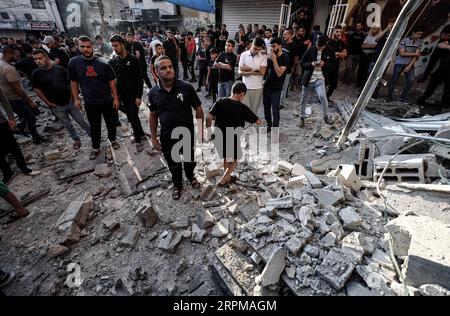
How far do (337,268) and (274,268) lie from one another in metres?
0.54

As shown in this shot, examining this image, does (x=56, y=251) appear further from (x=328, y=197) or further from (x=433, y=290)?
(x=433, y=290)

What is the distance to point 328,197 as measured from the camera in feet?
9.21

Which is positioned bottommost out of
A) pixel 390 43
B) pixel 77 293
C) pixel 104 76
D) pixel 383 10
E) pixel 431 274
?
pixel 77 293

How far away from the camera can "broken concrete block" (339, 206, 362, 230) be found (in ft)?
8.17

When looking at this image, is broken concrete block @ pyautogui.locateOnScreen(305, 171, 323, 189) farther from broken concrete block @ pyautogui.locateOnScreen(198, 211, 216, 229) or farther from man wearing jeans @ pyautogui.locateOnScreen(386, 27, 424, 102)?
man wearing jeans @ pyautogui.locateOnScreen(386, 27, 424, 102)

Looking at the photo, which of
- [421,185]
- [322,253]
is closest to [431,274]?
[322,253]

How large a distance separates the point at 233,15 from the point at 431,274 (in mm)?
14537

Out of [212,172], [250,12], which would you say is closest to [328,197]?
[212,172]

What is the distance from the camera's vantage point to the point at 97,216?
3.29 meters

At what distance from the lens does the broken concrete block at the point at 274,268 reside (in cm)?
205

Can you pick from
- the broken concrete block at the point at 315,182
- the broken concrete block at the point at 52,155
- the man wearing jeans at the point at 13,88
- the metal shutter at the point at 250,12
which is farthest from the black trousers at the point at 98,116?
the metal shutter at the point at 250,12

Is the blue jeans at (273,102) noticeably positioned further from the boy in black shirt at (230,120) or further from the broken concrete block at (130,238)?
the broken concrete block at (130,238)

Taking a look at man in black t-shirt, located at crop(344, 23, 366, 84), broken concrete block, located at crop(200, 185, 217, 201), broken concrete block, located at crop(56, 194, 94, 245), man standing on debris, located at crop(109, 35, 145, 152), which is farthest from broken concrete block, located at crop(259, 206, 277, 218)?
man in black t-shirt, located at crop(344, 23, 366, 84)
